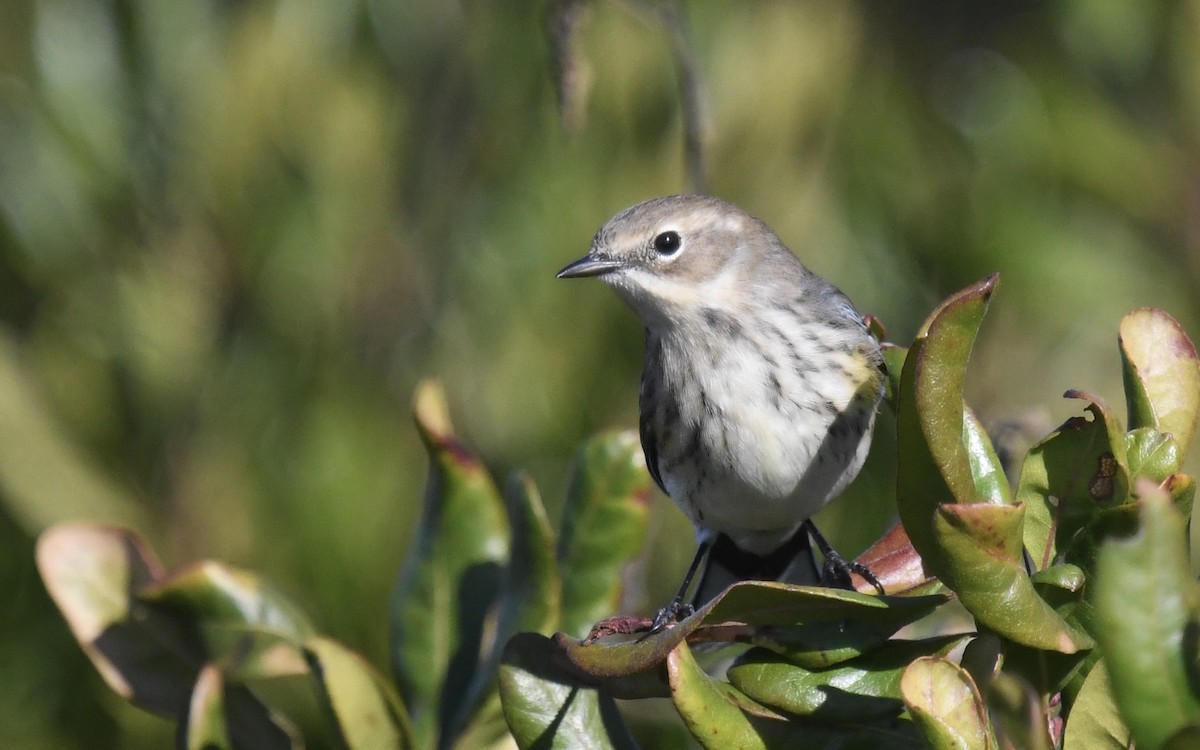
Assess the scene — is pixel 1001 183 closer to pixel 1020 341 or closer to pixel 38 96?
pixel 1020 341

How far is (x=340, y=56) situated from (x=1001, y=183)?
1790mm

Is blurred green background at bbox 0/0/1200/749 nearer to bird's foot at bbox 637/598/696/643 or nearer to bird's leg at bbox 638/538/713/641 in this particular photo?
bird's leg at bbox 638/538/713/641

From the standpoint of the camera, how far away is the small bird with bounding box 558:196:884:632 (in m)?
2.44

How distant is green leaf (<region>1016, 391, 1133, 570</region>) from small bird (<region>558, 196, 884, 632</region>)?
2.64 feet

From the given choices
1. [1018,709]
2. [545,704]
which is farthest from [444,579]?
[1018,709]

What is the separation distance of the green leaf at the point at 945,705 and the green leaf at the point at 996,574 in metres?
0.07

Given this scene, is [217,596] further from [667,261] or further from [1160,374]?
[1160,374]

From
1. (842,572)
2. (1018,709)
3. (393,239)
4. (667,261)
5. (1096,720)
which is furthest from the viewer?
(393,239)

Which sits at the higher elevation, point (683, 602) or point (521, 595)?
point (521, 595)

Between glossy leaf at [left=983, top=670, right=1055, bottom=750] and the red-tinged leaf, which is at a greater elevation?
glossy leaf at [left=983, top=670, right=1055, bottom=750]

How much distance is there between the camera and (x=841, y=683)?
1.42 meters

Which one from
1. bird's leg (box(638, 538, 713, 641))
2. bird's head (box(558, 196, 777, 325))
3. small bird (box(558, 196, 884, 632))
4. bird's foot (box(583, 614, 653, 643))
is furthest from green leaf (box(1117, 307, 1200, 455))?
bird's head (box(558, 196, 777, 325))

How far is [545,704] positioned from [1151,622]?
695 millimetres

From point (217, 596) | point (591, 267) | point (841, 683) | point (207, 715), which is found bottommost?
point (207, 715)
